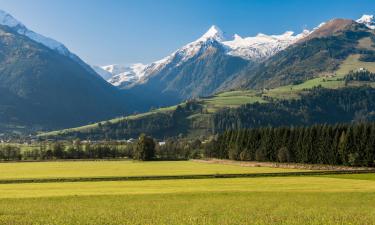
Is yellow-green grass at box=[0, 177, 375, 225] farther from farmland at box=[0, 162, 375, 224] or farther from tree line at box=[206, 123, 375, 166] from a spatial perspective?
tree line at box=[206, 123, 375, 166]

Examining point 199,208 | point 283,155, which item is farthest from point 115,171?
point 199,208

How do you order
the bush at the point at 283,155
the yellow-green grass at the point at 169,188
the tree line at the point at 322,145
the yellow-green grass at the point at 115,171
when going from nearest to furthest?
1. the yellow-green grass at the point at 169,188
2. the yellow-green grass at the point at 115,171
3. the tree line at the point at 322,145
4. the bush at the point at 283,155

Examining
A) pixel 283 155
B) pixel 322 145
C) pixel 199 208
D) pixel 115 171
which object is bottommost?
pixel 115 171

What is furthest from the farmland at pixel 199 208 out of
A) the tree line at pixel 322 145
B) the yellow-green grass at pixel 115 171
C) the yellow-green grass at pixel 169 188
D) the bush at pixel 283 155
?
the bush at pixel 283 155

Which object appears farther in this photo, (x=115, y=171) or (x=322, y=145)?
(x=322, y=145)

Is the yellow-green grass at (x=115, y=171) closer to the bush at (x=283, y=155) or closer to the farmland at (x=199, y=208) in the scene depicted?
the bush at (x=283, y=155)

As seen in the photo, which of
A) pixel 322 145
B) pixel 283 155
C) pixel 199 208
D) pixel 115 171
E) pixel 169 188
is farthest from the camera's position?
pixel 283 155

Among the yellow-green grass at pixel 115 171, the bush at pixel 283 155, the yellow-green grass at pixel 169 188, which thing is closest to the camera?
the yellow-green grass at pixel 169 188

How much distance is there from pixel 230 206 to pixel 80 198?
69.5 ft

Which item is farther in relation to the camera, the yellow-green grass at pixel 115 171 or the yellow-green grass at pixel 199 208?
the yellow-green grass at pixel 115 171

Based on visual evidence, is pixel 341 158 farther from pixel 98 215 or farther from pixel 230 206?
pixel 98 215

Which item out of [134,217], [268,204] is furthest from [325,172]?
[134,217]

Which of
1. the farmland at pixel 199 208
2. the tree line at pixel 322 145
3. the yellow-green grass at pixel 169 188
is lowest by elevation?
the yellow-green grass at pixel 169 188

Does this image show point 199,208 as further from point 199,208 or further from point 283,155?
point 283,155
